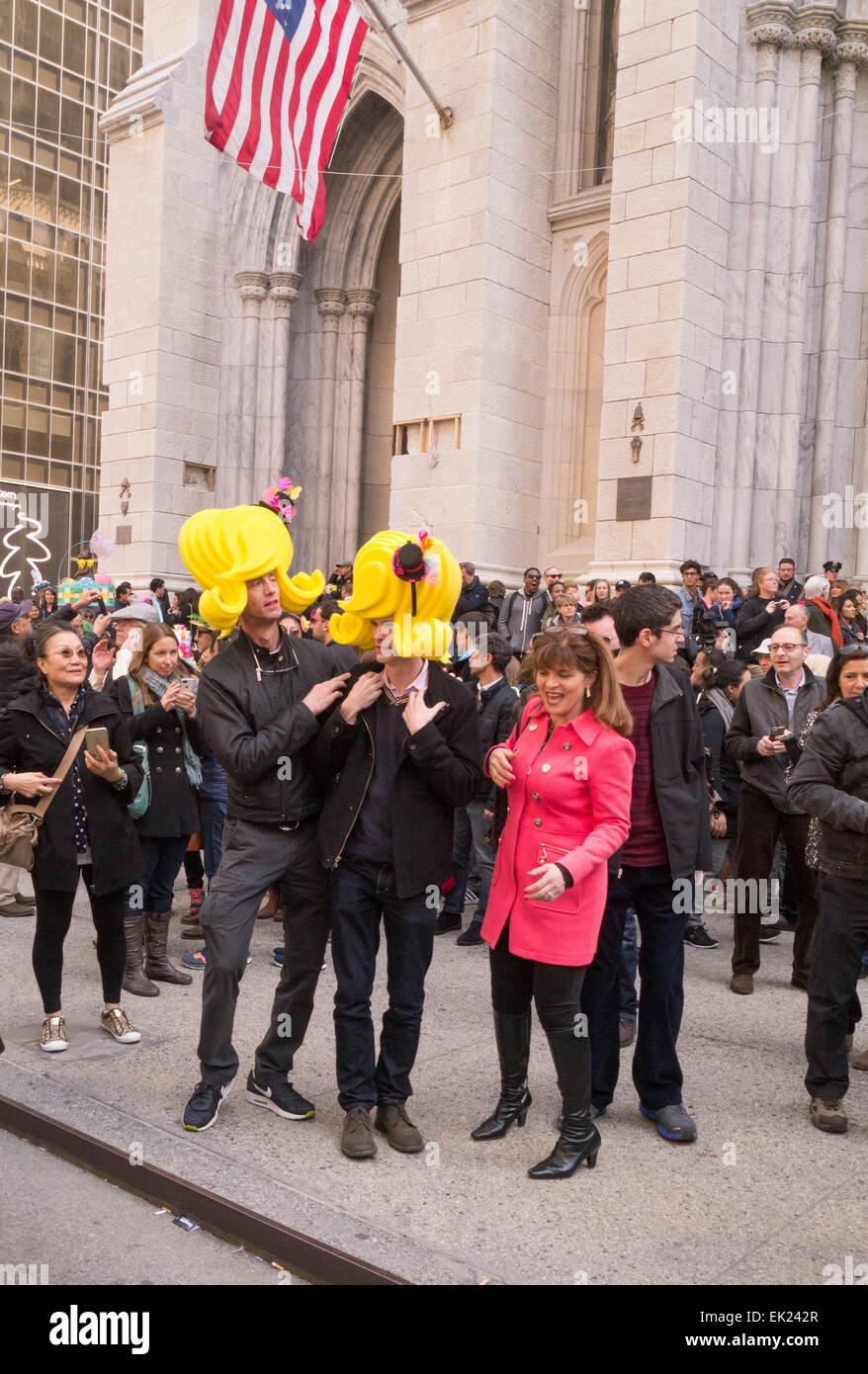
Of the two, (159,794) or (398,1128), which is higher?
(159,794)

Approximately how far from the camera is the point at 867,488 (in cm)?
1327

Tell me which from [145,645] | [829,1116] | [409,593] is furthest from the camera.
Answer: [145,645]

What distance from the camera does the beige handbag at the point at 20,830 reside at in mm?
4918

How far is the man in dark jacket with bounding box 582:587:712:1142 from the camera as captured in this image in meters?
4.41

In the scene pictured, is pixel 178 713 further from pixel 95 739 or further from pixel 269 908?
pixel 269 908

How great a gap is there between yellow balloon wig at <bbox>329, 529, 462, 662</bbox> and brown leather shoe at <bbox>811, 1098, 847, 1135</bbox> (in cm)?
248

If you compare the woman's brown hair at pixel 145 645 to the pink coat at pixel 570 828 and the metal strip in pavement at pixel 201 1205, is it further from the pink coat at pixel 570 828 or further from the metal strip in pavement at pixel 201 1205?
the pink coat at pixel 570 828

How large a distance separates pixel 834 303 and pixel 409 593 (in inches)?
434

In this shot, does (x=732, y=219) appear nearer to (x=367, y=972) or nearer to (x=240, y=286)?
(x=240, y=286)

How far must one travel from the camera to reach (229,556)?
4277mm

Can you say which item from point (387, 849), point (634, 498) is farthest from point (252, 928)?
point (634, 498)

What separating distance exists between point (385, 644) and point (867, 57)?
12491 millimetres

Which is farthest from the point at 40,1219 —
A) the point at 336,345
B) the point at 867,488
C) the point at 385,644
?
the point at 336,345

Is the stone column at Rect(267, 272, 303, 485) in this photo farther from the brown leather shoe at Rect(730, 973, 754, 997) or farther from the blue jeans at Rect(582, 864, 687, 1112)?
the blue jeans at Rect(582, 864, 687, 1112)
